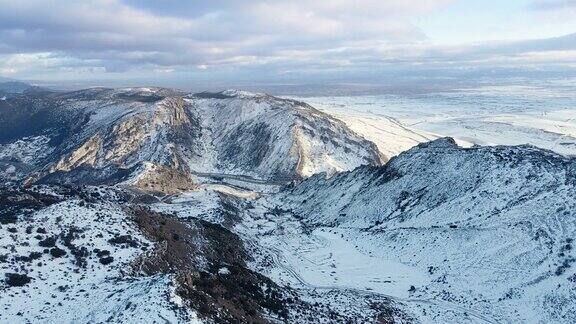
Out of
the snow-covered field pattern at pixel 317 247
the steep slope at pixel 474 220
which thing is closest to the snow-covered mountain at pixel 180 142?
the snow-covered field pattern at pixel 317 247

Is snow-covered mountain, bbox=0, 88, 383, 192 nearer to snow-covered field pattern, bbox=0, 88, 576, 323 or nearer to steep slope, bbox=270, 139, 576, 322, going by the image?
snow-covered field pattern, bbox=0, 88, 576, 323

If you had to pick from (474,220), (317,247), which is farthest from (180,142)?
(474,220)

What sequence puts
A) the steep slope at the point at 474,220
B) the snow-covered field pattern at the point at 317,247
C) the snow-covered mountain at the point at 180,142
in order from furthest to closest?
the snow-covered mountain at the point at 180,142 → the steep slope at the point at 474,220 → the snow-covered field pattern at the point at 317,247

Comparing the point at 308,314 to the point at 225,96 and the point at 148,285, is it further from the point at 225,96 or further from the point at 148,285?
the point at 225,96

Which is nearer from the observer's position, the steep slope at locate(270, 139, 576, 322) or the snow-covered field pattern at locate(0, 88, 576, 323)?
the snow-covered field pattern at locate(0, 88, 576, 323)

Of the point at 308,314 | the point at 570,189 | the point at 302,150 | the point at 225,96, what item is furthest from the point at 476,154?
the point at 225,96

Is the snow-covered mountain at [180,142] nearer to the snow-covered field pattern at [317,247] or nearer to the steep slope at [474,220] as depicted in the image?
the snow-covered field pattern at [317,247]

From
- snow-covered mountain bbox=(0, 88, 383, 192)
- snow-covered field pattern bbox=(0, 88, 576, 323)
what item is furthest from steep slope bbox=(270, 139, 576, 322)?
snow-covered mountain bbox=(0, 88, 383, 192)
